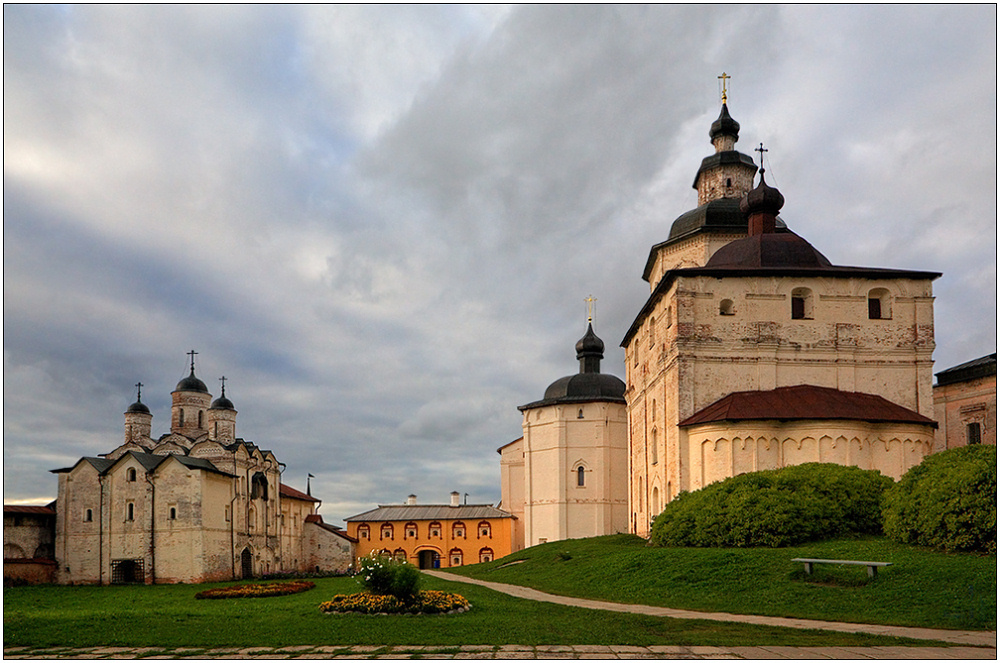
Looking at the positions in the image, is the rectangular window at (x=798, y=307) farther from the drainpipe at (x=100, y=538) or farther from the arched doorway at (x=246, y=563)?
the drainpipe at (x=100, y=538)

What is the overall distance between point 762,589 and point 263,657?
391 inches

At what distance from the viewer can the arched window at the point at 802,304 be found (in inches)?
1126

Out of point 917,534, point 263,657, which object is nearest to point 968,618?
point 917,534

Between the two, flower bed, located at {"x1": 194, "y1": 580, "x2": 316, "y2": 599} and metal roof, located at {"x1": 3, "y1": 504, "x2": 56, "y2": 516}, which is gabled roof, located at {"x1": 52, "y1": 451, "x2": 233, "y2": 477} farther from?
flower bed, located at {"x1": 194, "y1": 580, "x2": 316, "y2": 599}

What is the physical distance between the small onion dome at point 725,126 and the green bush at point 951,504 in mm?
26250

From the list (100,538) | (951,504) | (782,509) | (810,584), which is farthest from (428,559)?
(951,504)

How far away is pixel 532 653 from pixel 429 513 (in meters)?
47.5

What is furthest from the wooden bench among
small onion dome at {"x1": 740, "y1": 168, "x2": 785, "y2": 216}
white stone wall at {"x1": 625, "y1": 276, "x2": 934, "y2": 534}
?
small onion dome at {"x1": 740, "y1": 168, "x2": 785, "y2": 216}

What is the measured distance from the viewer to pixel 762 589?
15617 mm

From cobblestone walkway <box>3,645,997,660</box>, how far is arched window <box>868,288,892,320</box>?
67.4ft

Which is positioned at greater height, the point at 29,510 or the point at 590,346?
the point at 590,346

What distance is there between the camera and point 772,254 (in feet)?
97.0

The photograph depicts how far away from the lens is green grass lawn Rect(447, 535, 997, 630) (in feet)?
42.8

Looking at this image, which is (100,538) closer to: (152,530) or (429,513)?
(152,530)
